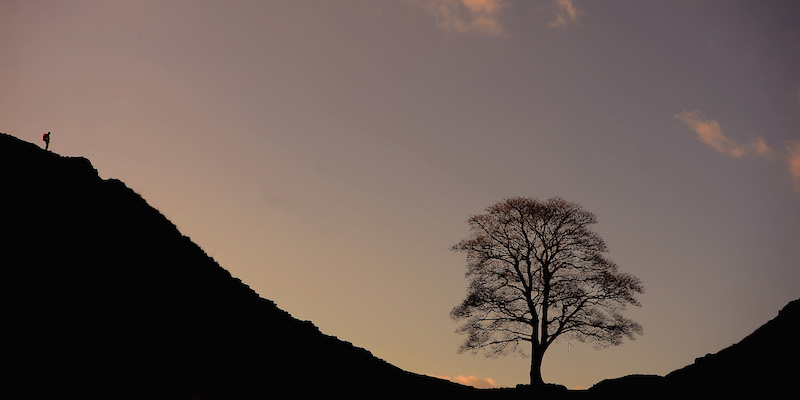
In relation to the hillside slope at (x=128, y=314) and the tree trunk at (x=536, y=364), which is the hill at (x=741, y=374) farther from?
the hillside slope at (x=128, y=314)

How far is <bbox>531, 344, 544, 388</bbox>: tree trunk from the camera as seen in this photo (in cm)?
2750

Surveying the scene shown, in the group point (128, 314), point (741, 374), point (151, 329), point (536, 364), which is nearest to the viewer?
point (151, 329)

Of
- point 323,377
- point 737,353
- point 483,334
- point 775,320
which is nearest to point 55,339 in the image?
point 323,377

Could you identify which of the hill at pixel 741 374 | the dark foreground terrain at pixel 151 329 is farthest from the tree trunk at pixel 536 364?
the hill at pixel 741 374

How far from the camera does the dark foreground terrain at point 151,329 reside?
15.8 m

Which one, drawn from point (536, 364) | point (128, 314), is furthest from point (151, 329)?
point (536, 364)

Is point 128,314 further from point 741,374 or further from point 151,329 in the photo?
point 741,374

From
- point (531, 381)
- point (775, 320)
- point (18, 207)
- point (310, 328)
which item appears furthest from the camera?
point (531, 381)

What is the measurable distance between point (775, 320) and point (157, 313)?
20.9 meters

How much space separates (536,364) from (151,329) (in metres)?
17.5

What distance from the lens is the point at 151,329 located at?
1758cm

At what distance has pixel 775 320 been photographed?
21.0 m

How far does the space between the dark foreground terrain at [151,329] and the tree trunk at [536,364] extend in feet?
10.8

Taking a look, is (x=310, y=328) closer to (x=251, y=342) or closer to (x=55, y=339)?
(x=251, y=342)
